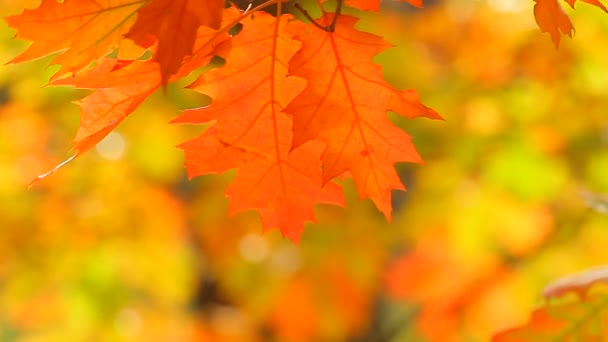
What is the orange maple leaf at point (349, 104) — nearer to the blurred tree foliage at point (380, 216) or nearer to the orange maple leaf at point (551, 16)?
the orange maple leaf at point (551, 16)

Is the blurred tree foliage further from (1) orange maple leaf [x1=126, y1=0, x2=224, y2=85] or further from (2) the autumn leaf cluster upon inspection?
(1) orange maple leaf [x1=126, y1=0, x2=224, y2=85]

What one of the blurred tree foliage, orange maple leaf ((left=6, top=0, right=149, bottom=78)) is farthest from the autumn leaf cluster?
the blurred tree foliage

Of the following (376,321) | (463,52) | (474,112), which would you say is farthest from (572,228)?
(376,321)

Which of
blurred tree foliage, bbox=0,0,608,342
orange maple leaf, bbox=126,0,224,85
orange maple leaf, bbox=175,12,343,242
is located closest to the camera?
orange maple leaf, bbox=126,0,224,85

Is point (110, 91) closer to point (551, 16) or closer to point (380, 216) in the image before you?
point (551, 16)

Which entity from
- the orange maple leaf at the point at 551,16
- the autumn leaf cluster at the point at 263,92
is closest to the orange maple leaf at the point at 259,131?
the autumn leaf cluster at the point at 263,92

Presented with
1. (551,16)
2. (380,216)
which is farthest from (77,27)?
(380,216)
